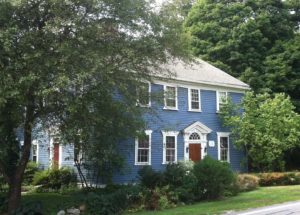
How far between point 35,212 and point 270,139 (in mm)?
18972

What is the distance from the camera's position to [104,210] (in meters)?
16.7

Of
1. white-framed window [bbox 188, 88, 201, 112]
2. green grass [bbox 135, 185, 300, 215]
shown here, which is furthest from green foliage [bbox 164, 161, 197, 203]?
white-framed window [bbox 188, 88, 201, 112]

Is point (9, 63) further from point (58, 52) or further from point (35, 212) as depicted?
point (35, 212)

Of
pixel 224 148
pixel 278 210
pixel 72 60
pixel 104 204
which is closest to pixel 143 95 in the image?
pixel 72 60

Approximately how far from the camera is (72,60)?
15094 mm

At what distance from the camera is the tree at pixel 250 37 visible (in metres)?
38.8

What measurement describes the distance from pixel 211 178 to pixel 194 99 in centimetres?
1092

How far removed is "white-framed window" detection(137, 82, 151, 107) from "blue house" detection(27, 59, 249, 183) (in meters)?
7.60

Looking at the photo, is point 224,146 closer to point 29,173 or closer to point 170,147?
point 170,147

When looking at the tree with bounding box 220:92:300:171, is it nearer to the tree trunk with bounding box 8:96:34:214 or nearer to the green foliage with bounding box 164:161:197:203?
the green foliage with bounding box 164:161:197:203

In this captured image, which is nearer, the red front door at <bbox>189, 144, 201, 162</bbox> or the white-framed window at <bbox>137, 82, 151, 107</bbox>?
the white-framed window at <bbox>137, 82, 151, 107</bbox>

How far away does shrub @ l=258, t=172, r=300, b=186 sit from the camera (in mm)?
27750

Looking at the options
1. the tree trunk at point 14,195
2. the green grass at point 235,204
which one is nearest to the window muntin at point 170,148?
the green grass at point 235,204

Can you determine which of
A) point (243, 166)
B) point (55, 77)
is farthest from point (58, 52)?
point (243, 166)
